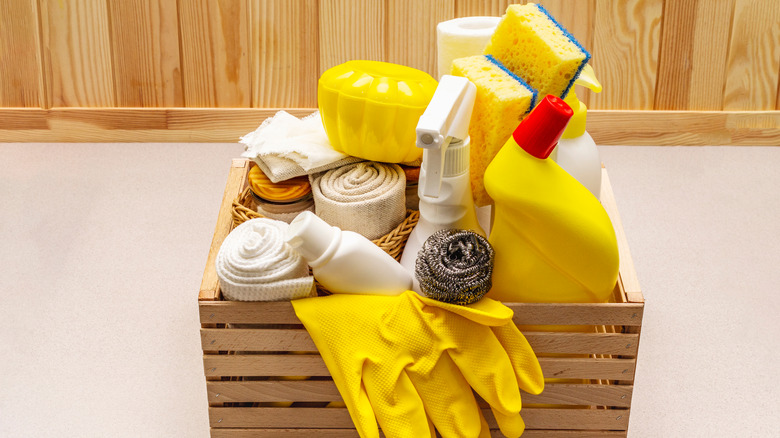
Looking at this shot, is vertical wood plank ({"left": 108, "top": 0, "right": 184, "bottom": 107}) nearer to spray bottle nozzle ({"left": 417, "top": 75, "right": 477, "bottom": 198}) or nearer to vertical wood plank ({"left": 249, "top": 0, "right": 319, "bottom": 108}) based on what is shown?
vertical wood plank ({"left": 249, "top": 0, "right": 319, "bottom": 108})

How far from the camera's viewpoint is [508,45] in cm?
89

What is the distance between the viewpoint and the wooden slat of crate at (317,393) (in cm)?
90

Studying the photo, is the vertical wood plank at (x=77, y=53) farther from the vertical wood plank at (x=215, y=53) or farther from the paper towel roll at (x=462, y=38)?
the paper towel roll at (x=462, y=38)

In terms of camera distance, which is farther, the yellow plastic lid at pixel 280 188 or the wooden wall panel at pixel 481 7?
the wooden wall panel at pixel 481 7

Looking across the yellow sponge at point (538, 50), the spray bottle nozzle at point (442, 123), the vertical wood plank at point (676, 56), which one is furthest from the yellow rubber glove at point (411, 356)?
the vertical wood plank at point (676, 56)

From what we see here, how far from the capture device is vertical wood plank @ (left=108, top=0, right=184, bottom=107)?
165 centimetres

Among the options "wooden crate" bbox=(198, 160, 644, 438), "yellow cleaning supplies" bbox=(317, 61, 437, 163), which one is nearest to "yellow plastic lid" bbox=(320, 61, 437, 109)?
"yellow cleaning supplies" bbox=(317, 61, 437, 163)

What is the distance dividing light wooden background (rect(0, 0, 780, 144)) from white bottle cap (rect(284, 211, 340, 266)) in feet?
3.03

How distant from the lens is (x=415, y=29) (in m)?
1.65

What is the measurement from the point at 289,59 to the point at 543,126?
0.99m

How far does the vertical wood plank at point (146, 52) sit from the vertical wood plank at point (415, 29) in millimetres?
407


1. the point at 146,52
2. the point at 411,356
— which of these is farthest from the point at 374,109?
the point at 146,52

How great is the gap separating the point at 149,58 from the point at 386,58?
45 cm

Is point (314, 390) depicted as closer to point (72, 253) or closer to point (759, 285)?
point (72, 253)
